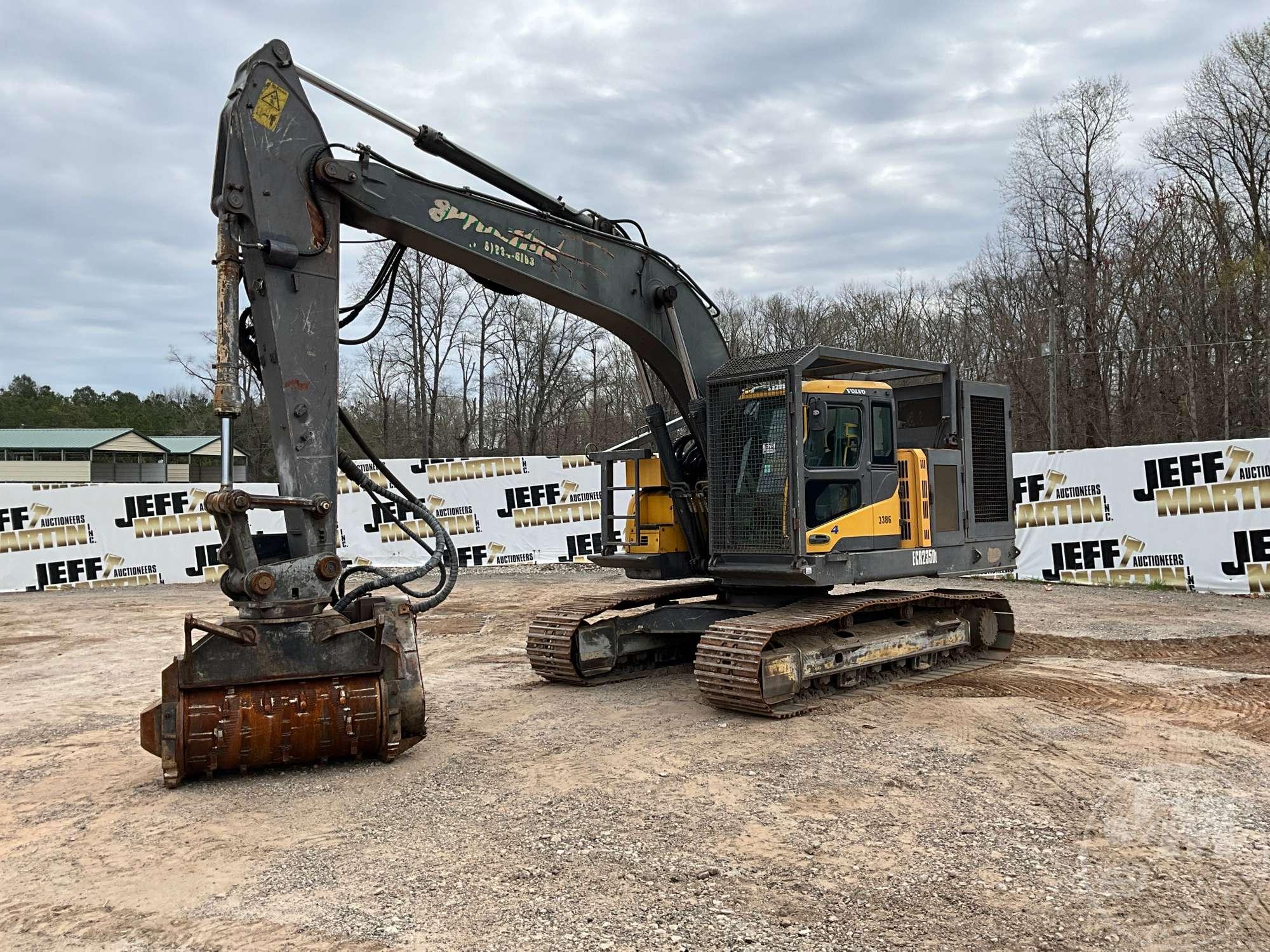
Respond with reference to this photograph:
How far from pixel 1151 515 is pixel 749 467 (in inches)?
425

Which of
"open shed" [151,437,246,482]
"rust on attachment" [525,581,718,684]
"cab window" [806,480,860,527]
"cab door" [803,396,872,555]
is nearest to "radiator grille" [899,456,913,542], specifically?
"cab door" [803,396,872,555]

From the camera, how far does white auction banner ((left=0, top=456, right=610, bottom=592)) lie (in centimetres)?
1862

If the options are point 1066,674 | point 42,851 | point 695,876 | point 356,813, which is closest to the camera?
point 695,876

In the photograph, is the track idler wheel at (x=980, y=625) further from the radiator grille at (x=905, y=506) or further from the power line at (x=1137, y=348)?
the power line at (x=1137, y=348)

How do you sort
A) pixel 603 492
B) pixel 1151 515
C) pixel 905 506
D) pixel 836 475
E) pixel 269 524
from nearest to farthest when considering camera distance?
pixel 836 475 < pixel 905 506 < pixel 603 492 < pixel 1151 515 < pixel 269 524

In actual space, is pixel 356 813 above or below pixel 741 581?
below

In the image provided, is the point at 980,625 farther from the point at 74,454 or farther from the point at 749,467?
the point at 74,454

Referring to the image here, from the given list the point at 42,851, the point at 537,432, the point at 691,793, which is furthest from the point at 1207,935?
the point at 537,432

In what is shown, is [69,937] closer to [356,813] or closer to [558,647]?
[356,813]

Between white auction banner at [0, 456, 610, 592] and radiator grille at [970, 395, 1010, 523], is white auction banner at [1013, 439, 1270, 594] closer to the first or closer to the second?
radiator grille at [970, 395, 1010, 523]

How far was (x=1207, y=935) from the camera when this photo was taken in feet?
12.1

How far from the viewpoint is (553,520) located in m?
20.1

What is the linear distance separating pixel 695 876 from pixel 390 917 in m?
1.31

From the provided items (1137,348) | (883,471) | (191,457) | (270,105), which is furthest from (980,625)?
(191,457)
